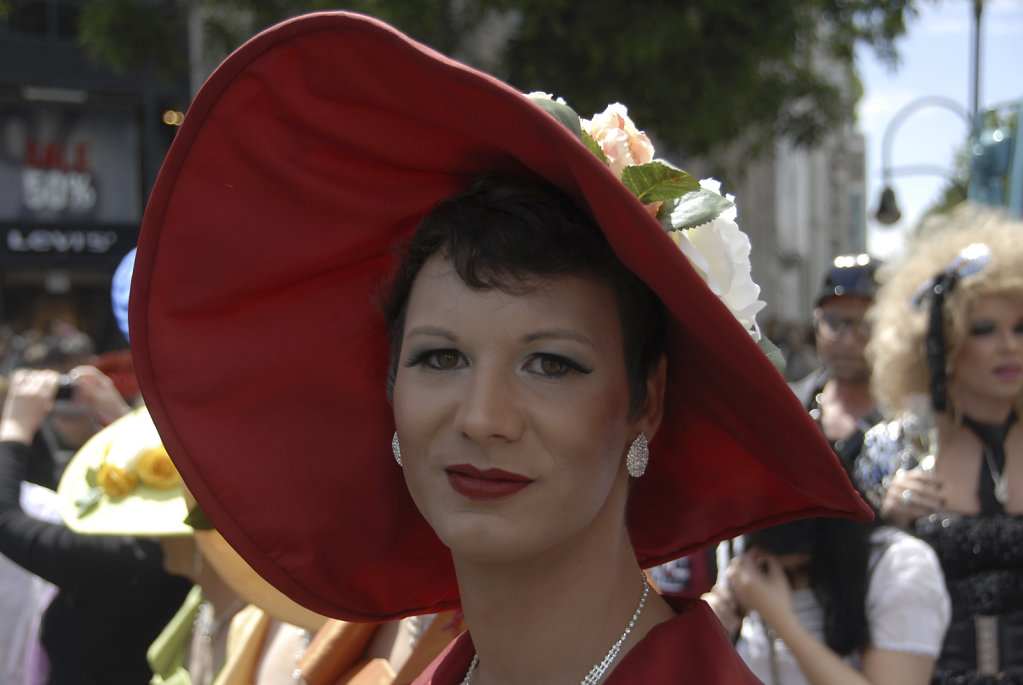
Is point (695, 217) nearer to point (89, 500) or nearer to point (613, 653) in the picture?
point (613, 653)

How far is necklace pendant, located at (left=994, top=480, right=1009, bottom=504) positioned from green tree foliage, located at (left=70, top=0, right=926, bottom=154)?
480 cm

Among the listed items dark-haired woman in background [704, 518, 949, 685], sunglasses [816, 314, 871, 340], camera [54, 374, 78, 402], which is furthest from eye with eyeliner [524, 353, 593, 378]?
sunglasses [816, 314, 871, 340]

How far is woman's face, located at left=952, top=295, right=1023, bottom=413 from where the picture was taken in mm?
3230

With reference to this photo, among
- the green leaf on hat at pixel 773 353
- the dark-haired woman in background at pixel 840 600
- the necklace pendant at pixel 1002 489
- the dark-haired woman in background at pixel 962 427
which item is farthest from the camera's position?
the necklace pendant at pixel 1002 489

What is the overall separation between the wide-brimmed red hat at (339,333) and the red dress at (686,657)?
0.24 m

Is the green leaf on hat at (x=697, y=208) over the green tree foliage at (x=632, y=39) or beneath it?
beneath

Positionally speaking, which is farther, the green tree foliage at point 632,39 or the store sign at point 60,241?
the store sign at point 60,241

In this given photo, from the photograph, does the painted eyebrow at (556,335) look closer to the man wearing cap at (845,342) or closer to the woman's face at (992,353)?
the woman's face at (992,353)

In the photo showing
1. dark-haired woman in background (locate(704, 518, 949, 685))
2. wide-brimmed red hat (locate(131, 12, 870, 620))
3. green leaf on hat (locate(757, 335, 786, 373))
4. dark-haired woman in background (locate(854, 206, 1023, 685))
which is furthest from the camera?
dark-haired woman in background (locate(854, 206, 1023, 685))

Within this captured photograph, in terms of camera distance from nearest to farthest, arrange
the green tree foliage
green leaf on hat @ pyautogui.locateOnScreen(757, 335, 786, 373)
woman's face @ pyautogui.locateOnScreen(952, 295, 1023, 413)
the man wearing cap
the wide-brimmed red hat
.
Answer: the wide-brimmed red hat → green leaf on hat @ pyautogui.locateOnScreen(757, 335, 786, 373) → woman's face @ pyautogui.locateOnScreen(952, 295, 1023, 413) → the man wearing cap → the green tree foliage

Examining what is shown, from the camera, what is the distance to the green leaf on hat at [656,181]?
1.45 m

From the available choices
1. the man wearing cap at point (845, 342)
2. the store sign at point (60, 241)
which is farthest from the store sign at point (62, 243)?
the man wearing cap at point (845, 342)

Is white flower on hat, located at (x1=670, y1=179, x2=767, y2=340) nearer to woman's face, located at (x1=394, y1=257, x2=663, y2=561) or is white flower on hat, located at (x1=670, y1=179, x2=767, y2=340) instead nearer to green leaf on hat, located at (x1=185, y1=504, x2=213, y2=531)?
woman's face, located at (x1=394, y1=257, x2=663, y2=561)

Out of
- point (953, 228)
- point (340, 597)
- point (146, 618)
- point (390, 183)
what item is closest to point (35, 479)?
point (146, 618)
